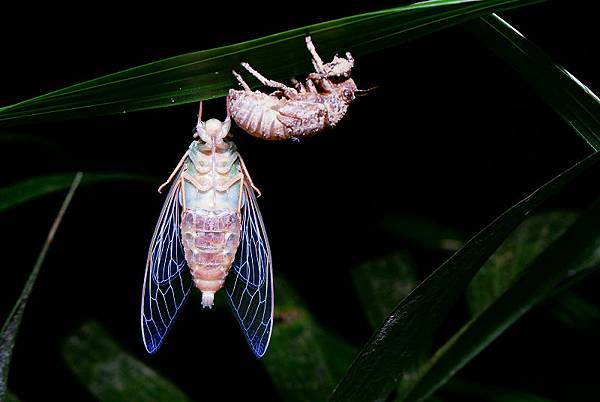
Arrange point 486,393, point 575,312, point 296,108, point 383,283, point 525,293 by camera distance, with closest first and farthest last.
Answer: point 525,293
point 296,108
point 486,393
point 575,312
point 383,283

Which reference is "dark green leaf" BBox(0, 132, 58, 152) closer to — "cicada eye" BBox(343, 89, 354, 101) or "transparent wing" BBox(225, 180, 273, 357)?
"transparent wing" BBox(225, 180, 273, 357)

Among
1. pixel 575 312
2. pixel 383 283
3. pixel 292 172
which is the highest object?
pixel 292 172

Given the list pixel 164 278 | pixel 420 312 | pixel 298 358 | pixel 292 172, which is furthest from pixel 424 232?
pixel 420 312

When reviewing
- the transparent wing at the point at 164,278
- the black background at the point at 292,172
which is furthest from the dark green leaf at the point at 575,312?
the transparent wing at the point at 164,278

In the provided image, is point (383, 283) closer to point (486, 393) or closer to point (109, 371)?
point (486, 393)

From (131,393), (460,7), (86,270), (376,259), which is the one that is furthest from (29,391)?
(460,7)

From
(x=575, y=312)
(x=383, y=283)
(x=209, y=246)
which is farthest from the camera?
(x=383, y=283)

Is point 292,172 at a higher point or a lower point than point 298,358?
higher
